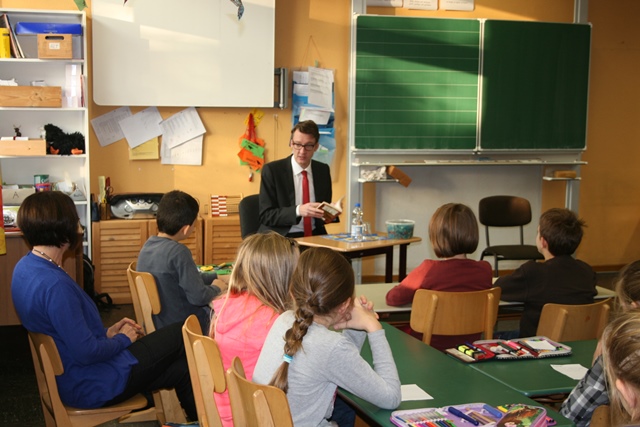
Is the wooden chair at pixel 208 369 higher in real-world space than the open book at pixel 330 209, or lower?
lower

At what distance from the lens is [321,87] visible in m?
6.71

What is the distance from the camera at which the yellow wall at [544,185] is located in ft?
21.3

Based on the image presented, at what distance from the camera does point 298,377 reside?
2070 millimetres

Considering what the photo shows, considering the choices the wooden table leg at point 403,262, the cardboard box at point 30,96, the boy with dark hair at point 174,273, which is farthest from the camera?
the cardboard box at point 30,96

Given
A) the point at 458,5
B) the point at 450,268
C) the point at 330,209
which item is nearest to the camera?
the point at 450,268

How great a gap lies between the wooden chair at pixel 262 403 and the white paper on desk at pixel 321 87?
4.99 metres

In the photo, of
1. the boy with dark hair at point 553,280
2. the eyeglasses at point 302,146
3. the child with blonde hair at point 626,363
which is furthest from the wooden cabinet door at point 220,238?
the child with blonde hair at point 626,363

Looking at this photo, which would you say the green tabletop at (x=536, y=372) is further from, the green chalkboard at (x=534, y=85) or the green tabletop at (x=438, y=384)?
the green chalkboard at (x=534, y=85)

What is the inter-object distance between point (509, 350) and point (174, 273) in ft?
5.24

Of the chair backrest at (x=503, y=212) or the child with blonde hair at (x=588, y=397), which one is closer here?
the child with blonde hair at (x=588, y=397)

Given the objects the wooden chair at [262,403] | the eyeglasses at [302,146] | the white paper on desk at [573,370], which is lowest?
the white paper on desk at [573,370]

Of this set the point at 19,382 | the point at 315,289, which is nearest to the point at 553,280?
the point at 315,289

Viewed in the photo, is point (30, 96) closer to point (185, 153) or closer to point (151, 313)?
point (185, 153)

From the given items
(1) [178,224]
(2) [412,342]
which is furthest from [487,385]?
(1) [178,224]
